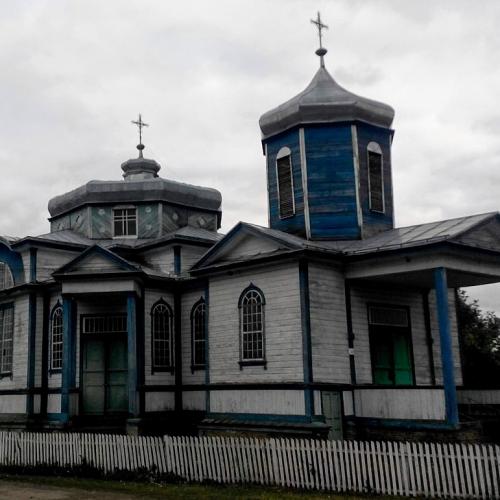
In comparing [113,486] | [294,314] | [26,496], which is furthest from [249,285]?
[26,496]

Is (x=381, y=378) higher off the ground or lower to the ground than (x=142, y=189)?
lower

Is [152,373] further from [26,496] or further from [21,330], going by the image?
[26,496]

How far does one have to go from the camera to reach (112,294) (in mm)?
18875

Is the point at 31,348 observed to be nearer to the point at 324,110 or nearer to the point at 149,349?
the point at 149,349

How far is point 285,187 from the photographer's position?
742 inches

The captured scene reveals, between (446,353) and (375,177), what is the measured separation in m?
6.21

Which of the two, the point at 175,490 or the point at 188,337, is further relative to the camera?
the point at 188,337

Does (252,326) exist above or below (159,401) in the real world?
above

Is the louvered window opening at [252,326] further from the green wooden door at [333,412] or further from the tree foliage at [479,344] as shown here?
the tree foliage at [479,344]

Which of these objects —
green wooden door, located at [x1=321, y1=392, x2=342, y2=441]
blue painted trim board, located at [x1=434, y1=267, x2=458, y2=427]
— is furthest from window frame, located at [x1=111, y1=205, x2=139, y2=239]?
blue painted trim board, located at [x1=434, y1=267, x2=458, y2=427]

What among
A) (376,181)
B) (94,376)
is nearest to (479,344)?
(376,181)

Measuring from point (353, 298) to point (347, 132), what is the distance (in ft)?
15.4

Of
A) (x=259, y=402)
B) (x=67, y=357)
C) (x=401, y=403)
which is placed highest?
(x=67, y=357)

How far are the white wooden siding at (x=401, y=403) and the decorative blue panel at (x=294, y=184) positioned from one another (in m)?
4.67
